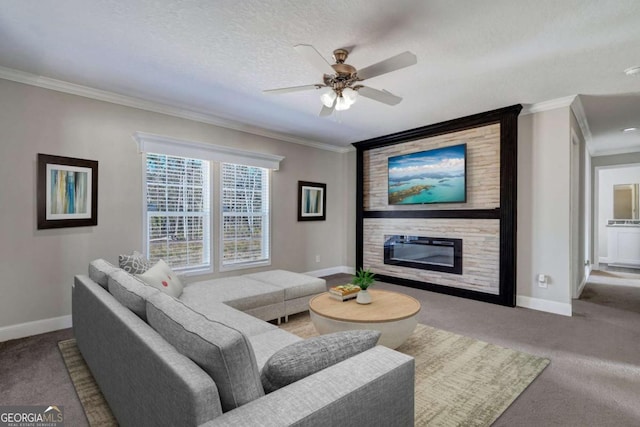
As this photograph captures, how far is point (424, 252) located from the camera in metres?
4.94

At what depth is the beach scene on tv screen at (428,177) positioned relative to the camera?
4492mm

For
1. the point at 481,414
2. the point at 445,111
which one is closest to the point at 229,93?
the point at 445,111

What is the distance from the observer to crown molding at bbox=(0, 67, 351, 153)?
2.99 meters

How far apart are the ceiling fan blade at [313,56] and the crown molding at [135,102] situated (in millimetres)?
2427

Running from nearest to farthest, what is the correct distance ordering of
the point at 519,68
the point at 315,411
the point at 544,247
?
the point at 315,411 < the point at 519,68 < the point at 544,247

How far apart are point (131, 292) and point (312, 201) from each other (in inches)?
161

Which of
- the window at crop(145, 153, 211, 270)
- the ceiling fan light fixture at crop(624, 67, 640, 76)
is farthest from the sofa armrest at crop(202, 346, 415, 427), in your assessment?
the ceiling fan light fixture at crop(624, 67, 640, 76)

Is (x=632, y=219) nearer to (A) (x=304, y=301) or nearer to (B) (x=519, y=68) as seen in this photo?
(B) (x=519, y=68)

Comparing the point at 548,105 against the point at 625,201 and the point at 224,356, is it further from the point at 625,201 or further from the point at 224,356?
the point at 625,201

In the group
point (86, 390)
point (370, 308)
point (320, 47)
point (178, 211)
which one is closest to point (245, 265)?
point (178, 211)

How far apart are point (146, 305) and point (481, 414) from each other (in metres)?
1.98

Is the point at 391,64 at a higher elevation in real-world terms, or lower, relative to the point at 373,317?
higher

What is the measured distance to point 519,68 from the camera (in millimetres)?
2869

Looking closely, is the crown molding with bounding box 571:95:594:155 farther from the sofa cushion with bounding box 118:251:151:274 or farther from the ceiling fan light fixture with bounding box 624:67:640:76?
the sofa cushion with bounding box 118:251:151:274
